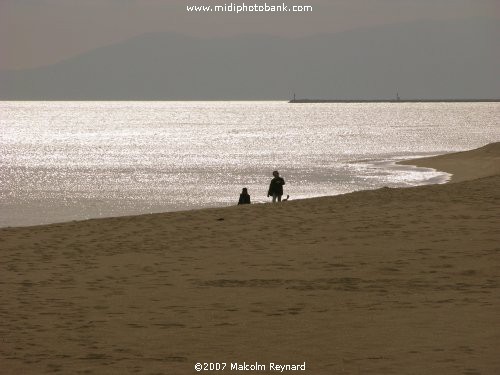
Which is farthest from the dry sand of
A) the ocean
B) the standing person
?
the ocean

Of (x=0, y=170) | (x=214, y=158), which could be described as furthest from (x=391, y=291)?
(x=214, y=158)

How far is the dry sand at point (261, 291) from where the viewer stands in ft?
28.9

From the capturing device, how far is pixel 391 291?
1188 centimetres

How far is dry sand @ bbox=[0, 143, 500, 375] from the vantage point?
880 centimetres

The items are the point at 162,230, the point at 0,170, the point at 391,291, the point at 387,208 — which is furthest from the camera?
the point at 0,170

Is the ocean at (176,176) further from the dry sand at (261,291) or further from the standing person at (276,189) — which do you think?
the dry sand at (261,291)

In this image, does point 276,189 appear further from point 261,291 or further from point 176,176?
point 176,176

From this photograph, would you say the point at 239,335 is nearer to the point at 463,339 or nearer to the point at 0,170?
the point at 463,339

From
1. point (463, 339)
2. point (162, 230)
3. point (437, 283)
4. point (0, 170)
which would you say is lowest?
point (463, 339)

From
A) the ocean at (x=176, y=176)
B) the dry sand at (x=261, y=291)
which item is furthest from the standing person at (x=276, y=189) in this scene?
the ocean at (x=176, y=176)

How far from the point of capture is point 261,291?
12008 millimetres

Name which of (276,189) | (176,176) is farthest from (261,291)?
(176,176)

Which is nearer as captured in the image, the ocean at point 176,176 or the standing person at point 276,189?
the standing person at point 276,189

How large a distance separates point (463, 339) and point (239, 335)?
7.05 ft
